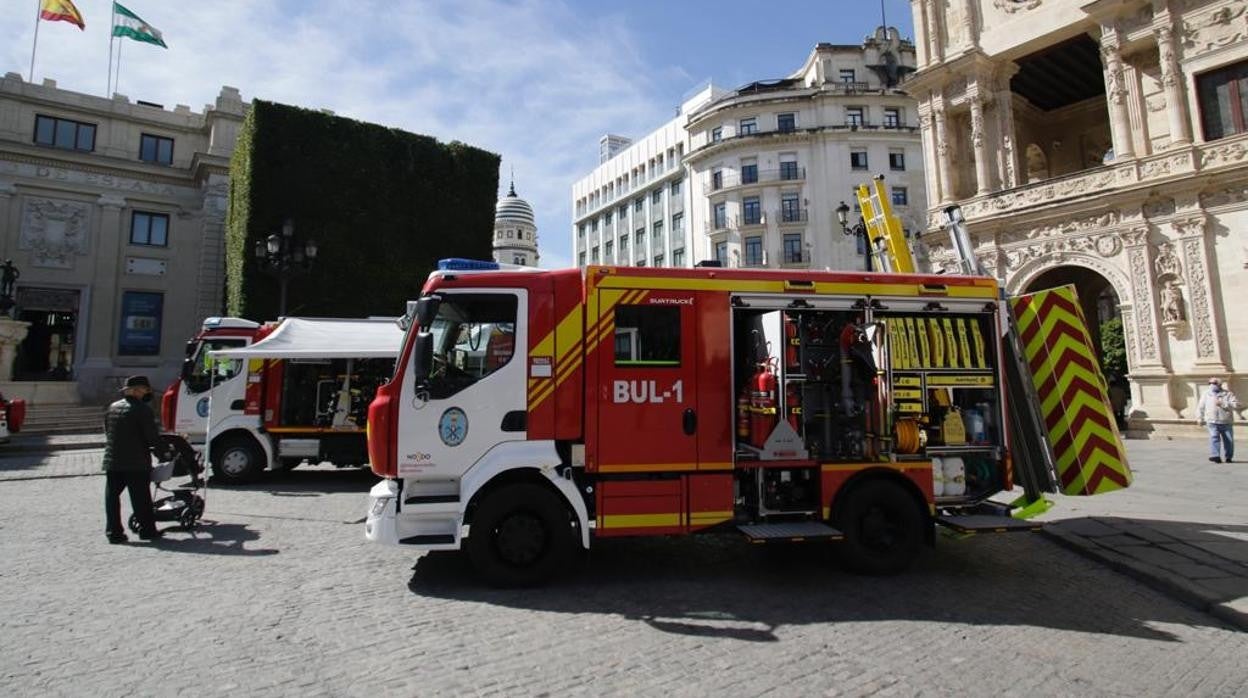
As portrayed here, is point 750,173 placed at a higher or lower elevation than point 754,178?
higher

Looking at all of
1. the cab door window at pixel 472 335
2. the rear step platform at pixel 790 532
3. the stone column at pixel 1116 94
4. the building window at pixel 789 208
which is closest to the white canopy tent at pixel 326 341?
the cab door window at pixel 472 335

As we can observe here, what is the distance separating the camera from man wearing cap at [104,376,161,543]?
22.8ft

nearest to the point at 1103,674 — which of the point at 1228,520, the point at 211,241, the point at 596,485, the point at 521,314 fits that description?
the point at 596,485

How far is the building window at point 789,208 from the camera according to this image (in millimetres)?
45188

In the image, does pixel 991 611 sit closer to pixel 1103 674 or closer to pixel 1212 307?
pixel 1103 674

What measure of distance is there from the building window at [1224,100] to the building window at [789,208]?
1081 inches

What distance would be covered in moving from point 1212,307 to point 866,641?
19728mm

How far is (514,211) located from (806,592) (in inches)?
4605

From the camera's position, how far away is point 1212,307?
17094 mm

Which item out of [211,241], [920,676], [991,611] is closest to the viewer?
[920,676]

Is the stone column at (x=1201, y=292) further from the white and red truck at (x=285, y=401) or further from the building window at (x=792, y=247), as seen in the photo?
the building window at (x=792, y=247)

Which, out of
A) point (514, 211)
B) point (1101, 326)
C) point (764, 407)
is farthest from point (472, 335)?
point (514, 211)

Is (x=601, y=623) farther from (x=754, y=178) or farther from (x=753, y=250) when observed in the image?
(x=754, y=178)

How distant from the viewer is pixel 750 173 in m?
46.9
